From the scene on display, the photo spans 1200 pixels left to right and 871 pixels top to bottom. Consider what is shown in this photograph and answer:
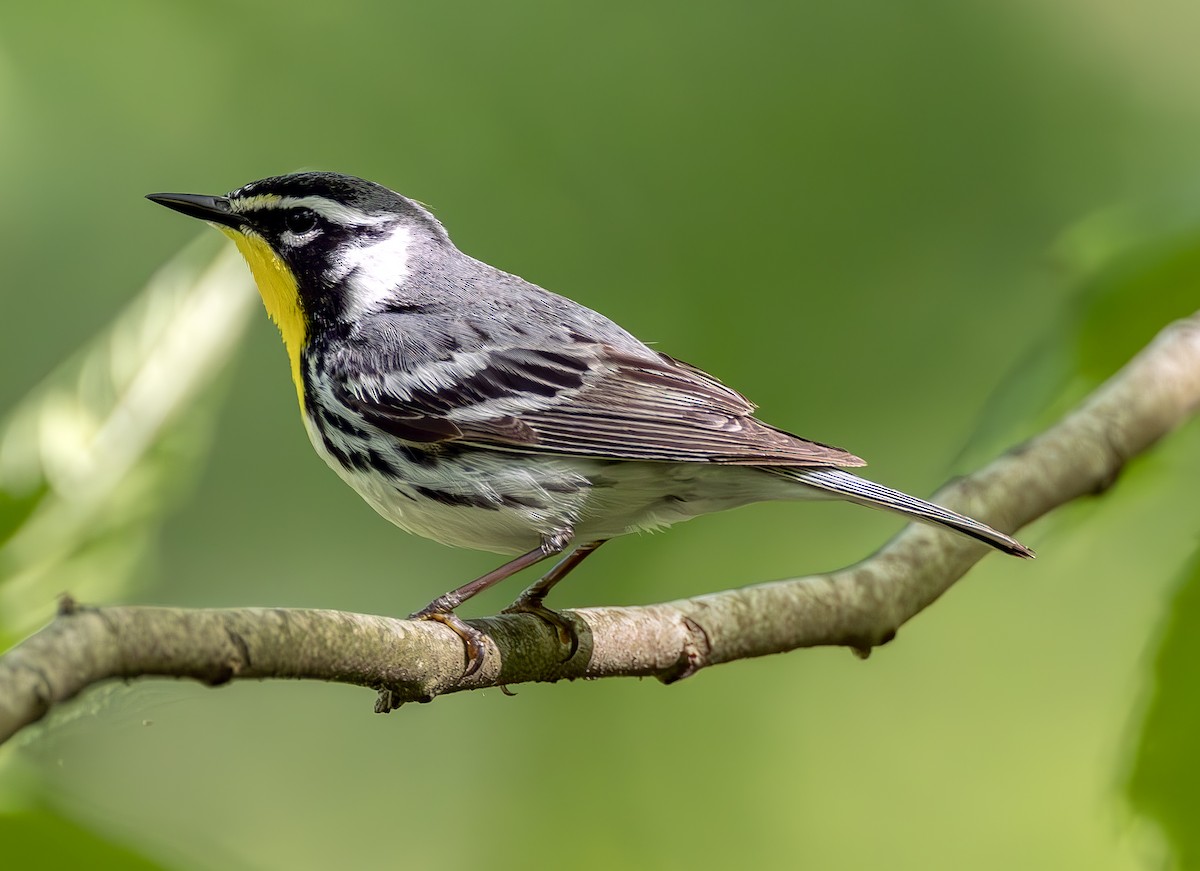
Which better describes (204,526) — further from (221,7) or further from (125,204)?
(221,7)

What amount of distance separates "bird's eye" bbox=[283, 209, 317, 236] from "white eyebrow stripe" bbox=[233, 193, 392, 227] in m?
0.01

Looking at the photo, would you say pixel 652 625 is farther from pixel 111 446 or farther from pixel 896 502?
pixel 111 446

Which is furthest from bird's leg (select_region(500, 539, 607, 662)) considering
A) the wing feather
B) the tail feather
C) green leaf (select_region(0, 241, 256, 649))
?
green leaf (select_region(0, 241, 256, 649))

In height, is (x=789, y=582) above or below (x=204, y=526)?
above

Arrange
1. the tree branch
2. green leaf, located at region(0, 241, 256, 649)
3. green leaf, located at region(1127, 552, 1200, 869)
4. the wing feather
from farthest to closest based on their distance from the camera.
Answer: the wing feather, green leaf, located at region(1127, 552, 1200, 869), green leaf, located at region(0, 241, 256, 649), the tree branch

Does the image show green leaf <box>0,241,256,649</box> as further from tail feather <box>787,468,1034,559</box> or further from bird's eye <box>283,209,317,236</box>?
tail feather <box>787,468,1034,559</box>

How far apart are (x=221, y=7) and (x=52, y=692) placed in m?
1.84

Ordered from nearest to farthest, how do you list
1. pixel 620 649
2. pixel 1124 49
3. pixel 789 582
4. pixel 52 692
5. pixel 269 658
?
pixel 52 692 → pixel 269 658 → pixel 620 649 → pixel 789 582 → pixel 1124 49

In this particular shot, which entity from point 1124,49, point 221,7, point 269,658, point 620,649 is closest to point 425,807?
point 620,649

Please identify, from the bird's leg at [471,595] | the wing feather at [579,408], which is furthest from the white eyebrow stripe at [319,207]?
the bird's leg at [471,595]

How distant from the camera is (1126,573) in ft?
6.84

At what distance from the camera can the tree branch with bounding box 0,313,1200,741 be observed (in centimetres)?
95

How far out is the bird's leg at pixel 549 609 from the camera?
1.78 meters

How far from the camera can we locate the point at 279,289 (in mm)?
2365
